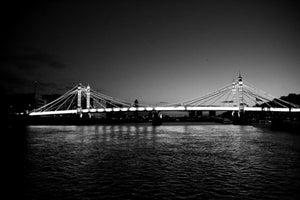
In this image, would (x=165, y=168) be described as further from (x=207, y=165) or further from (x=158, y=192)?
(x=158, y=192)

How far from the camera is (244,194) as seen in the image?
9.89m

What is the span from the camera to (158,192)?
33.4ft

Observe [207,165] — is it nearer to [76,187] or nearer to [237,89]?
[76,187]

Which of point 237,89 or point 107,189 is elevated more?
point 237,89

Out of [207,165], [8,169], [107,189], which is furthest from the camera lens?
[207,165]

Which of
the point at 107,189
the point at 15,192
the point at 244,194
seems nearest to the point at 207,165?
the point at 244,194

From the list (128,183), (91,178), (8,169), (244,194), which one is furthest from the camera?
(8,169)

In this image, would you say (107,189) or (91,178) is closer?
(107,189)

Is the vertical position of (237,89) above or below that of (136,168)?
above

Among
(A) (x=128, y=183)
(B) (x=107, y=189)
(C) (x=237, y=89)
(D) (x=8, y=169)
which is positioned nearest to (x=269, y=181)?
(A) (x=128, y=183)

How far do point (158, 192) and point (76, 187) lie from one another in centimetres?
325

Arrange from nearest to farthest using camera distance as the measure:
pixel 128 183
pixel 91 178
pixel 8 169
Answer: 1. pixel 128 183
2. pixel 91 178
3. pixel 8 169

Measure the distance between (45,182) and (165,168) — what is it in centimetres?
610

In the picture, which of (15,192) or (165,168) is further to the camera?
(165,168)
